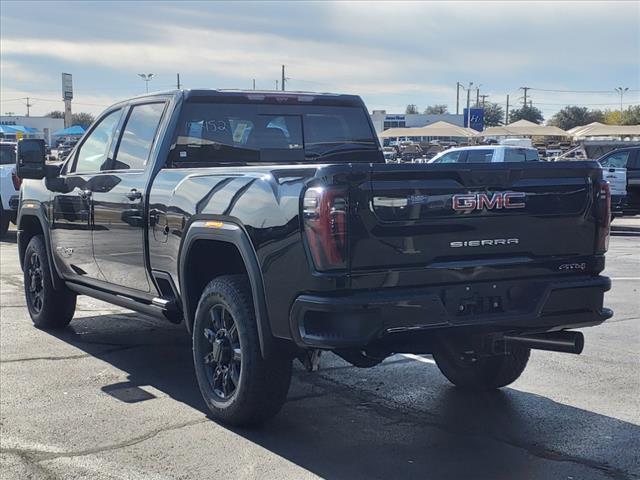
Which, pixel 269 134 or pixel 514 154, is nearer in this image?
pixel 269 134

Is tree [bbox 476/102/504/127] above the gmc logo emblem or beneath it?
above

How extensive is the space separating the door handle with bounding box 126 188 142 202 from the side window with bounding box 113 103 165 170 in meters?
0.23

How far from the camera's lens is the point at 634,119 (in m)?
91.5

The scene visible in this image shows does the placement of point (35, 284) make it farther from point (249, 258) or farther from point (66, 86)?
point (66, 86)

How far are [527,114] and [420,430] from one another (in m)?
121

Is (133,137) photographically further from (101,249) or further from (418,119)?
(418,119)

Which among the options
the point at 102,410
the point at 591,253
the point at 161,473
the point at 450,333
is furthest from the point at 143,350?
the point at 591,253

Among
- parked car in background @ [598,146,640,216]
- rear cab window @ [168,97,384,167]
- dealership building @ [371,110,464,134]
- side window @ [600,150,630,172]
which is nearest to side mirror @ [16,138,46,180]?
rear cab window @ [168,97,384,167]

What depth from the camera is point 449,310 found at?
4.37 m

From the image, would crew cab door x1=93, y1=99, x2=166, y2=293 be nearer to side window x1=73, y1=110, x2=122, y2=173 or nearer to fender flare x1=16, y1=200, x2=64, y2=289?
side window x1=73, y1=110, x2=122, y2=173

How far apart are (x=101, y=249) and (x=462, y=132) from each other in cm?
4548

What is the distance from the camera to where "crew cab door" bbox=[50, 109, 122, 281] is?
682 centimetres

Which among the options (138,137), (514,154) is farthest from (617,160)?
(138,137)

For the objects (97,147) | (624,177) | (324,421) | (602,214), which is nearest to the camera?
(602,214)
